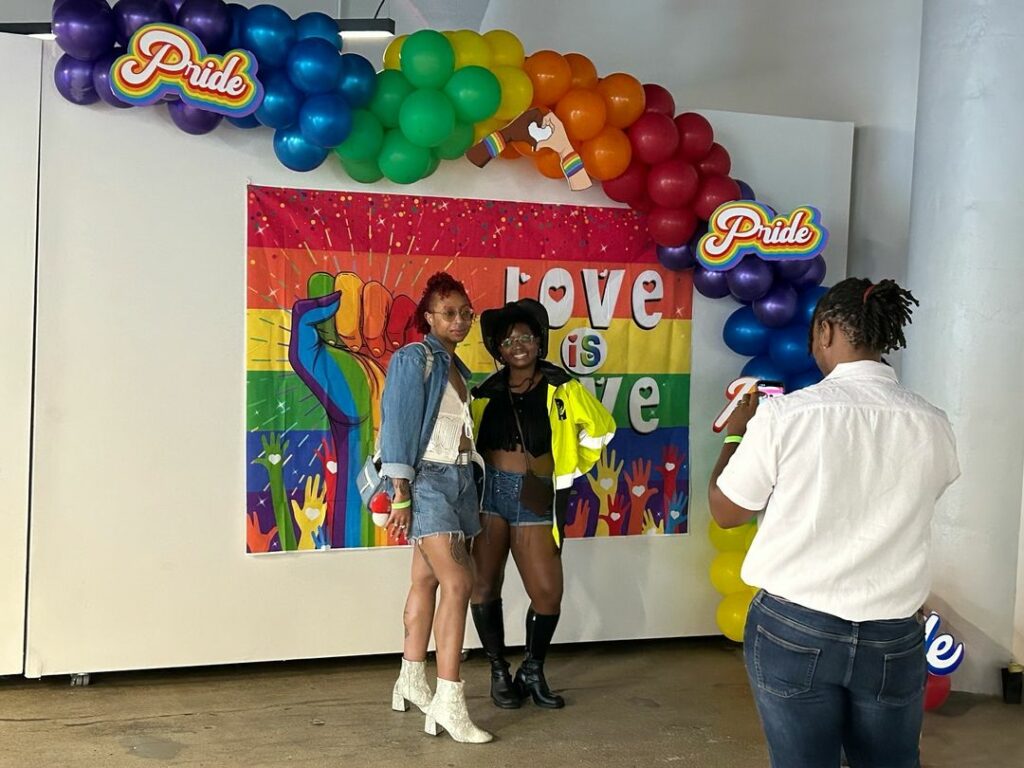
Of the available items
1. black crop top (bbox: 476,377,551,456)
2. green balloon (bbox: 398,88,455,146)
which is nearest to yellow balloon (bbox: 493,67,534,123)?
green balloon (bbox: 398,88,455,146)

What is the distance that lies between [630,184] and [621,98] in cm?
35

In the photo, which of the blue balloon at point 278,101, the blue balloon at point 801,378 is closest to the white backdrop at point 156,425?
the blue balloon at point 278,101

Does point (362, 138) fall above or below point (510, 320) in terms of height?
above

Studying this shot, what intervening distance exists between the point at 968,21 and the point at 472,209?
2.06 meters

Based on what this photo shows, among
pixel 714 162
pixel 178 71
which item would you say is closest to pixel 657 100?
pixel 714 162

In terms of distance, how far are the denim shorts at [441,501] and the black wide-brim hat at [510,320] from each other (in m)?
0.50

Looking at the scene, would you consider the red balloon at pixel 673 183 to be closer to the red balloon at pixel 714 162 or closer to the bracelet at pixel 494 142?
the red balloon at pixel 714 162

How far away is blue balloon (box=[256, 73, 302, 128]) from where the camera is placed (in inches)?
147

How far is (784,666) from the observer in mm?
1878

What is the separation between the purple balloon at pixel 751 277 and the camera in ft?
13.8

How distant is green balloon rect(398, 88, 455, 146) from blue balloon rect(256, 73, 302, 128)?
39 cm

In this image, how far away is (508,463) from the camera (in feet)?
12.3

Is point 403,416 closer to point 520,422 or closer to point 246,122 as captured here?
point 520,422

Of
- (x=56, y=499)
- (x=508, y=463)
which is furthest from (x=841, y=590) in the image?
(x=56, y=499)
